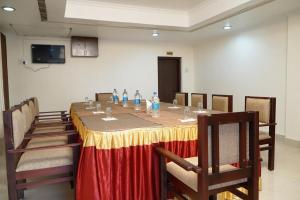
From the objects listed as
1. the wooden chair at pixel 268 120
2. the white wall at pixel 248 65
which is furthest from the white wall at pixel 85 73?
the wooden chair at pixel 268 120

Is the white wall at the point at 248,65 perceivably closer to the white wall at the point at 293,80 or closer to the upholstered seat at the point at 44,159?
the white wall at the point at 293,80

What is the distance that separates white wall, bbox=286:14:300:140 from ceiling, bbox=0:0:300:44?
32cm

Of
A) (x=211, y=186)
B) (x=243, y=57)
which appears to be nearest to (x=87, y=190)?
(x=211, y=186)

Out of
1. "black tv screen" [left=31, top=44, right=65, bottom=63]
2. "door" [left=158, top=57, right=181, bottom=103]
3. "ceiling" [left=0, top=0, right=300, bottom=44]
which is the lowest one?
"door" [left=158, top=57, right=181, bottom=103]

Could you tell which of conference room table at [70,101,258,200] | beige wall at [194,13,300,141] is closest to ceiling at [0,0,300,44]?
beige wall at [194,13,300,141]

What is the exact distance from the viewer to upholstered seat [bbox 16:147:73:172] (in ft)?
6.50

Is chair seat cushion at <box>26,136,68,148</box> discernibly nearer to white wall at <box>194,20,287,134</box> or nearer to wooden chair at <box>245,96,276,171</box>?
wooden chair at <box>245,96,276,171</box>

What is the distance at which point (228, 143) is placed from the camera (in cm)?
152

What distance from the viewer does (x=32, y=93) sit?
19.1 ft

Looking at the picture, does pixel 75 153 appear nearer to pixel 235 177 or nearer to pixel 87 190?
pixel 87 190

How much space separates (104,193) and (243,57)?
478cm

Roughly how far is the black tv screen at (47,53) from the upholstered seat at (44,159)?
418 cm

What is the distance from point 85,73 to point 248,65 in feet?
13.4

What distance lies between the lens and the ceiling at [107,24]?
12.2 feet
